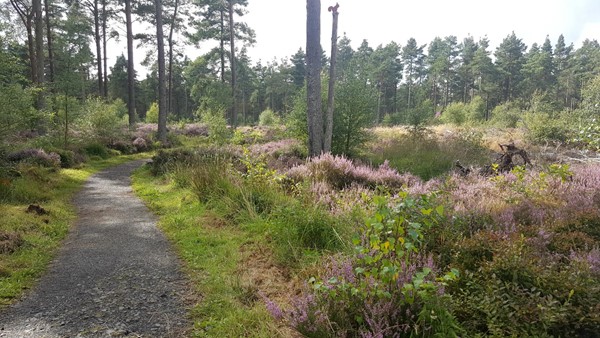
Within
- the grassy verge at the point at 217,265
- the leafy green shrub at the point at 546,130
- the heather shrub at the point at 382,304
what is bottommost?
the grassy verge at the point at 217,265

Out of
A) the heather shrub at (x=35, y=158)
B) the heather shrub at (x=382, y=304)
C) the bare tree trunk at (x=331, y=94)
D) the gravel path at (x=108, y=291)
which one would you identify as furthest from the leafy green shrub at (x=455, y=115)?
the heather shrub at (x=382, y=304)

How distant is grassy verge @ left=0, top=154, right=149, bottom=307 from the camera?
4059 millimetres

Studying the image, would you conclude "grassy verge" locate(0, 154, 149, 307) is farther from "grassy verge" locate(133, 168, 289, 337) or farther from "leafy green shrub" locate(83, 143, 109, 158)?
"leafy green shrub" locate(83, 143, 109, 158)

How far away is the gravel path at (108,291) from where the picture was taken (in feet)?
10.1

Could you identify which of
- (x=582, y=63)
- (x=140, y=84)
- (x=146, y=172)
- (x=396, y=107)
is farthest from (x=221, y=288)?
(x=582, y=63)

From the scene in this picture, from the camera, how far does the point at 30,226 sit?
221 inches

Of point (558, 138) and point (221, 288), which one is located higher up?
point (558, 138)

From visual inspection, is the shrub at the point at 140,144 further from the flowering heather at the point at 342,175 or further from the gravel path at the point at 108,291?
the flowering heather at the point at 342,175

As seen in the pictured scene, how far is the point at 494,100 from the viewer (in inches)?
2343

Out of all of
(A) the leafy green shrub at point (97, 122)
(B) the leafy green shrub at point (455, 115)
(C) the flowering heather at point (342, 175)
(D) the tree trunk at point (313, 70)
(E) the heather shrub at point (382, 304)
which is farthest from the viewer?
(B) the leafy green shrub at point (455, 115)

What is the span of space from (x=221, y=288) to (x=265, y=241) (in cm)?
132

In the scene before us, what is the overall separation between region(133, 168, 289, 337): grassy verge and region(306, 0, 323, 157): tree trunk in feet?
14.3

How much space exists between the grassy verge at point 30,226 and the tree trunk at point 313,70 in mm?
6595

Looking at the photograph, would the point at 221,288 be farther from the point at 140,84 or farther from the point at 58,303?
the point at 140,84
